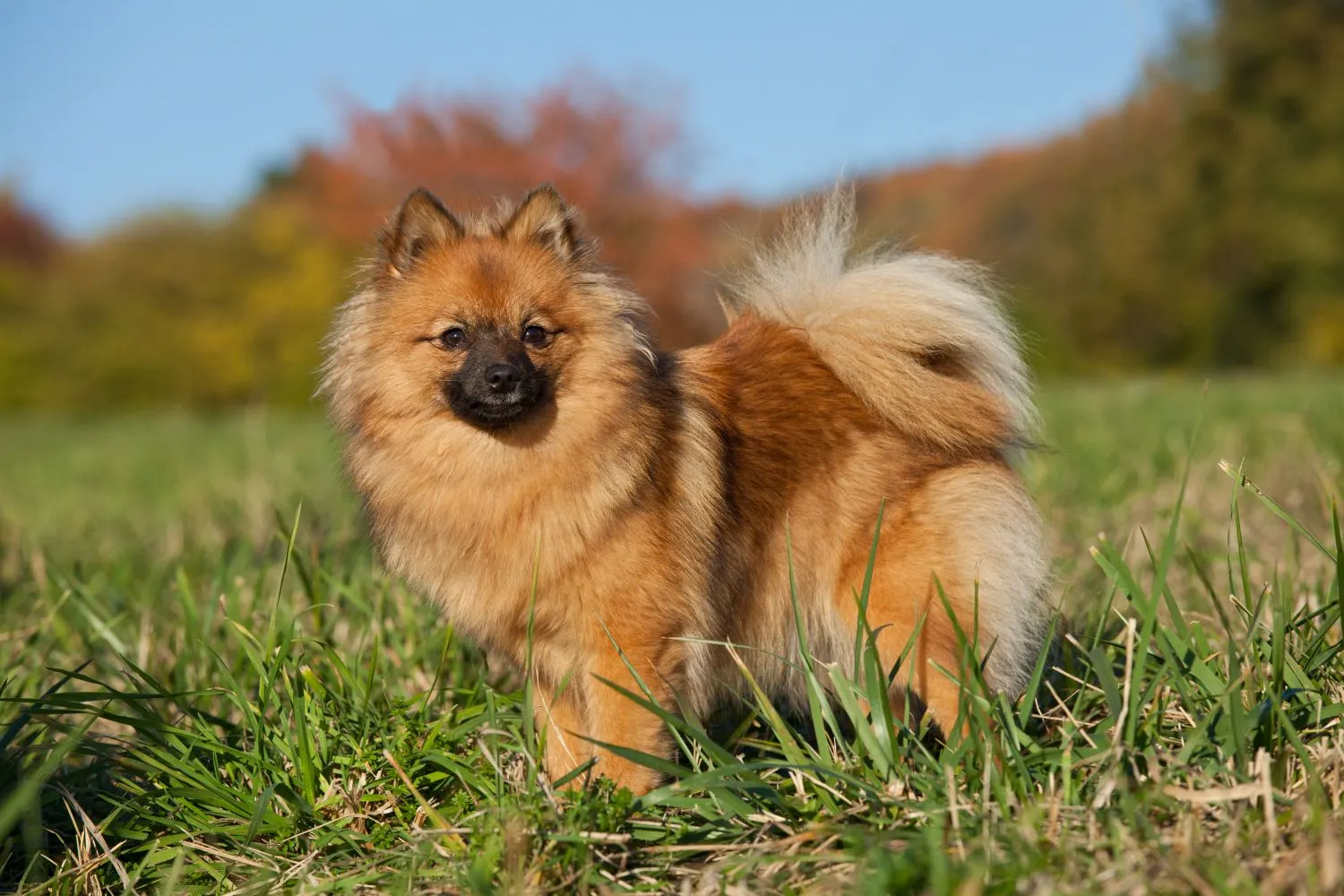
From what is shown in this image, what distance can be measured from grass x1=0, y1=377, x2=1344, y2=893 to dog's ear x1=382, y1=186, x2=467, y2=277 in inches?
38.9

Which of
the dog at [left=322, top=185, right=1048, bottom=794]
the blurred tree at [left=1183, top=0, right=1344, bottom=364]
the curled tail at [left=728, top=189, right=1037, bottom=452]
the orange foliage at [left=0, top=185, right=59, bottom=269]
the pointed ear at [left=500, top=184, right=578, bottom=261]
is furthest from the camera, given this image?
the orange foliage at [left=0, top=185, right=59, bottom=269]

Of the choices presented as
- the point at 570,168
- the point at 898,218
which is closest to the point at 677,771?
the point at 898,218

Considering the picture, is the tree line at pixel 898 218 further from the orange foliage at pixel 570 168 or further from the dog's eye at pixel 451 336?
the dog's eye at pixel 451 336

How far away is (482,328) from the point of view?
3.36 m

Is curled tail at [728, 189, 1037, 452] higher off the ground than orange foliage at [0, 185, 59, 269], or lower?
lower

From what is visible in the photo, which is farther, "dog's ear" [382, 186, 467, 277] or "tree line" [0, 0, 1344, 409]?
"tree line" [0, 0, 1344, 409]

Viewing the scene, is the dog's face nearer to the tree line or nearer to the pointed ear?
the pointed ear

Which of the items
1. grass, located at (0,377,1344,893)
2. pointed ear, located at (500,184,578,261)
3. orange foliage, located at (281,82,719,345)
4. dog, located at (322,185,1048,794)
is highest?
orange foliage, located at (281,82,719,345)

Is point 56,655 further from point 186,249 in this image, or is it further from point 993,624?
point 186,249

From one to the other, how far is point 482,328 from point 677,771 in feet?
4.99

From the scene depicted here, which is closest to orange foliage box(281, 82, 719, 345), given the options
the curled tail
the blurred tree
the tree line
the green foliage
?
the tree line

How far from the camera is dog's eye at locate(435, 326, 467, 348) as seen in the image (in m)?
3.37

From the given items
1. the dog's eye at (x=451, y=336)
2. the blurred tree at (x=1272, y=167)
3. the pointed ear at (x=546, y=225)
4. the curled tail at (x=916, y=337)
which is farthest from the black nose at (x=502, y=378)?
the blurred tree at (x=1272, y=167)

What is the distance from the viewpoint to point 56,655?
4.22 m
